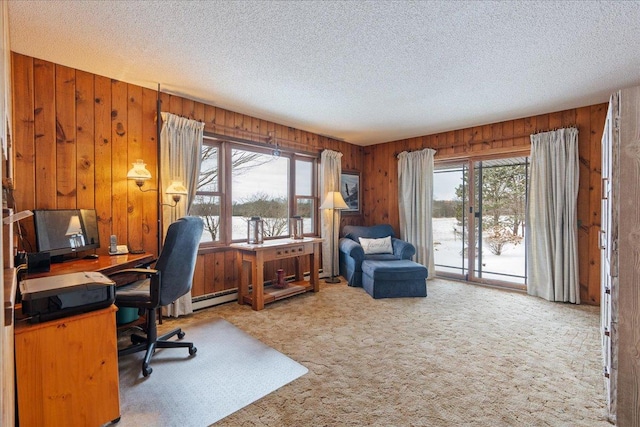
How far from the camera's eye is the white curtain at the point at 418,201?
4.93 metres

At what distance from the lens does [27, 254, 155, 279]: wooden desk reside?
216 centimetres

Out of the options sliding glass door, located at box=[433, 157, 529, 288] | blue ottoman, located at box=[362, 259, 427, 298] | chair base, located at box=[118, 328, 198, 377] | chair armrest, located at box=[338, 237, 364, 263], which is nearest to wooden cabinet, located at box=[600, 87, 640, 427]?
blue ottoman, located at box=[362, 259, 427, 298]

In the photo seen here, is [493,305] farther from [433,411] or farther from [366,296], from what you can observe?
[433,411]

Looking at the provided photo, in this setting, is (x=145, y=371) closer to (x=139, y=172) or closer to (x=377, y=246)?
(x=139, y=172)

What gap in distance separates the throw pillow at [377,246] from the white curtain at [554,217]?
1891mm

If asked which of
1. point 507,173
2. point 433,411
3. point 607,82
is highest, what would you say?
point 607,82

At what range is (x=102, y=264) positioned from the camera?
2365mm

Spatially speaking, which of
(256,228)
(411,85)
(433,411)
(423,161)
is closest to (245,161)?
(256,228)

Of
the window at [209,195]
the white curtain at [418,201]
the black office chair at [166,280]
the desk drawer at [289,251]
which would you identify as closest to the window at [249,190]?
the window at [209,195]

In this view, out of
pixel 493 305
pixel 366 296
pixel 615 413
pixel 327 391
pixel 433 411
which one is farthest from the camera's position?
pixel 366 296

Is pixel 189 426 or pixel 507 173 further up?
pixel 507 173

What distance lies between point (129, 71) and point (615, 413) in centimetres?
422

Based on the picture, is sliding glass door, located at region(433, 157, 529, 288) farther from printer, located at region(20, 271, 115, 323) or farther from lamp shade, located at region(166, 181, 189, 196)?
printer, located at region(20, 271, 115, 323)

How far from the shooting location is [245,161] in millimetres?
4094
